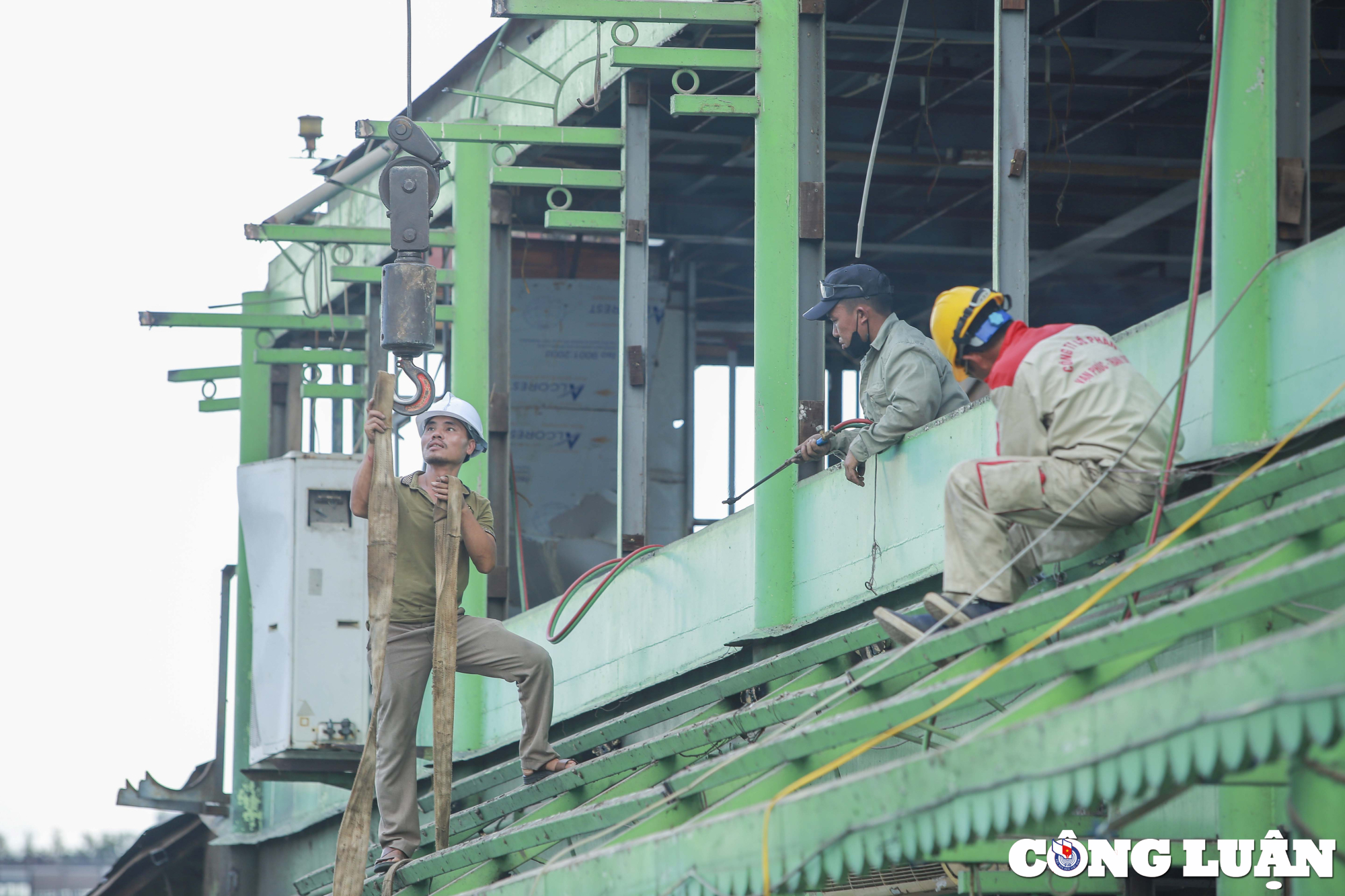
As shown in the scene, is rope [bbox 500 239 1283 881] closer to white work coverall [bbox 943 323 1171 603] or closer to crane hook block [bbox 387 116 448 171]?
white work coverall [bbox 943 323 1171 603]

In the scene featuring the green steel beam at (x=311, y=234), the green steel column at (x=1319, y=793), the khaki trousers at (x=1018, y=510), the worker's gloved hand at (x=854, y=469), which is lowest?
the green steel column at (x=1319, y=793)

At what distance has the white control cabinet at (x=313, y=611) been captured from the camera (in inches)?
499

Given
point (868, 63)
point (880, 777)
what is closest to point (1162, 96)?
point (868, 63)

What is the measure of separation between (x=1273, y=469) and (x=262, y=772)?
9.21m

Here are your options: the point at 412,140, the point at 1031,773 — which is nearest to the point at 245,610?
the point at 412,140

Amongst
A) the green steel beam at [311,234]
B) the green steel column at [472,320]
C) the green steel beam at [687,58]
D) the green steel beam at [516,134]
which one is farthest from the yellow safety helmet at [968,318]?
the green steel beam at [311,234]

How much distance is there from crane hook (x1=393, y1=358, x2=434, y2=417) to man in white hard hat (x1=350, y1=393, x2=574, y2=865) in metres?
0.27

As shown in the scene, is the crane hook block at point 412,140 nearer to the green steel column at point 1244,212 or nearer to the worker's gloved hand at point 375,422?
the worker's gloved hand at point 375,422

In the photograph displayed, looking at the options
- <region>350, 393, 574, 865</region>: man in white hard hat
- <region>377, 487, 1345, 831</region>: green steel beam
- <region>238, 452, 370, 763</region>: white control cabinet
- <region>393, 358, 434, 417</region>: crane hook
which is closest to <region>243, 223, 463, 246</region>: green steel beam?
<region>238, 452, 370, 763</region>: white control cabinet

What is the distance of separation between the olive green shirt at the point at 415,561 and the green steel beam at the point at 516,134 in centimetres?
371

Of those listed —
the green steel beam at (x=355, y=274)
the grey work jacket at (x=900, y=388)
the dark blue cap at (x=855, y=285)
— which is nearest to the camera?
the grey work jacket at (x=900, y=388)

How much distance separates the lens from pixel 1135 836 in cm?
650

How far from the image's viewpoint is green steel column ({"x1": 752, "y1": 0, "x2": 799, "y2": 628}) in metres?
8.67

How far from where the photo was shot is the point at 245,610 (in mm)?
17219
